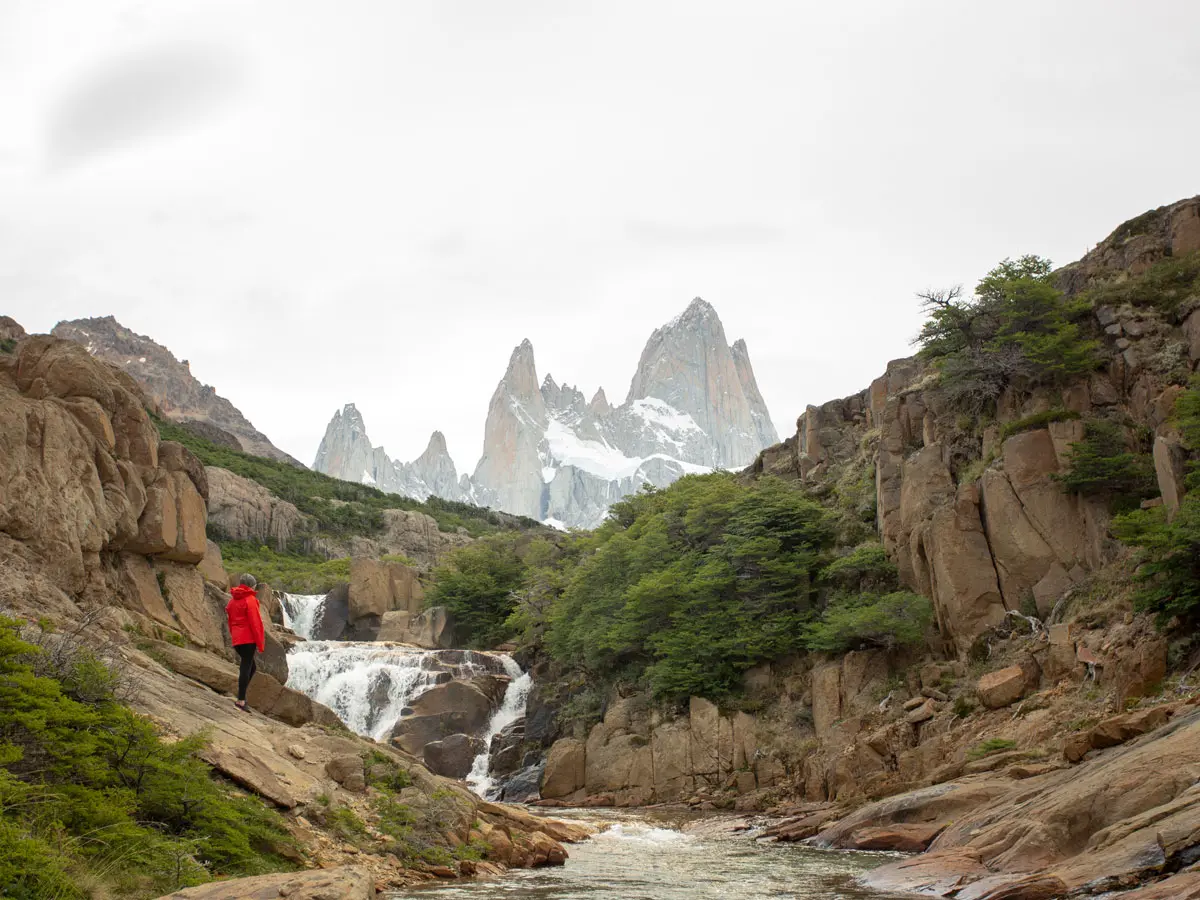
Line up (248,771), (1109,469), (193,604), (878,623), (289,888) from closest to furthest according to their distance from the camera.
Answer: (289,888) < (248,771) < (193,604) < (1109,469) < (878,623)

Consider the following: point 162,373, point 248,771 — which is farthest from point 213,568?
point 162,373

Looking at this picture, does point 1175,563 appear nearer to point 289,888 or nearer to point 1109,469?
point 1109,469

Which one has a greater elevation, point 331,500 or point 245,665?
point 331,500

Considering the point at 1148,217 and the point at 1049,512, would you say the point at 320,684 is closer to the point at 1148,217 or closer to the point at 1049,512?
the point at 1049,512

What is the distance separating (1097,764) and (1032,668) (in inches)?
425

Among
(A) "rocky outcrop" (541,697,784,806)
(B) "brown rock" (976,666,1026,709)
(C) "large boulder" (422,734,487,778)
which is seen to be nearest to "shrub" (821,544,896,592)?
(A) "rocky outcrop" (541,697,784,806)

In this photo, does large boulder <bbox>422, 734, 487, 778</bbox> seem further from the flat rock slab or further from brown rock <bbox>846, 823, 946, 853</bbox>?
the flat rock slab

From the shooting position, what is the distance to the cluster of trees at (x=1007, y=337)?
32.5 meters

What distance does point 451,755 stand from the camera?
40.9 m

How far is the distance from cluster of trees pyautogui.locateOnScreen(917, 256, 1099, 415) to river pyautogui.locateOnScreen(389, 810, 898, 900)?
18.3m

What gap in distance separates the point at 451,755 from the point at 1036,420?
84.3ft

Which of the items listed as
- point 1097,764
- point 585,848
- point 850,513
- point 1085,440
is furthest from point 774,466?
point 1097,764

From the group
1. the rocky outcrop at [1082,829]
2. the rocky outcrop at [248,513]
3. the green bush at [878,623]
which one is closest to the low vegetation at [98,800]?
the rocky outcrop at [1082,829]

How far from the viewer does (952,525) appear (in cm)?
3209
